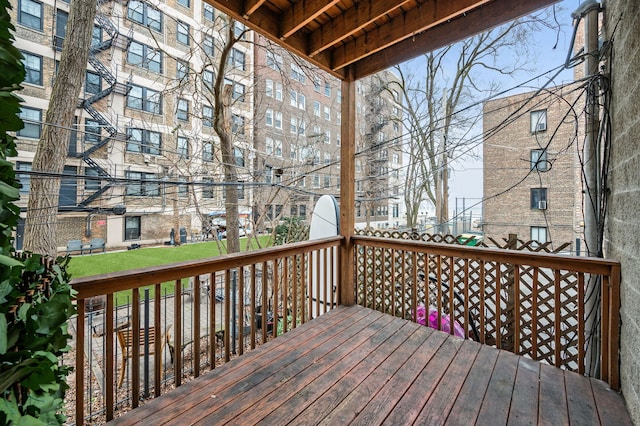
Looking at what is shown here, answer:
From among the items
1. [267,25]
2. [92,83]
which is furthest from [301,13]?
[92,83]

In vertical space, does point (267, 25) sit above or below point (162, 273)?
above

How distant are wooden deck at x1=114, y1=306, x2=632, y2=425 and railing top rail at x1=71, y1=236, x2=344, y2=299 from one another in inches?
30.2

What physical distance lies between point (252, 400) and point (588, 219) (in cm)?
299

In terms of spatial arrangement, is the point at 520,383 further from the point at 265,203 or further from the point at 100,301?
the point at 100,301

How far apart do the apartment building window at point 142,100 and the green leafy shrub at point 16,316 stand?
22.5ft

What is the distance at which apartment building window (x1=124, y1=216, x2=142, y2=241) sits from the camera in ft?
21.9

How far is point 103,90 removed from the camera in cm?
644

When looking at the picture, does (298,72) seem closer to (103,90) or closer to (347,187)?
(103,90)

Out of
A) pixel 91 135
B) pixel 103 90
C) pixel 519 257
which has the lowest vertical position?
pixel 519 257

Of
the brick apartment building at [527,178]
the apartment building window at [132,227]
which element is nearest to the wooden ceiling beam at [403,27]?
the brick apartment building at [527,178]

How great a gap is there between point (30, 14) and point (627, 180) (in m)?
8.39

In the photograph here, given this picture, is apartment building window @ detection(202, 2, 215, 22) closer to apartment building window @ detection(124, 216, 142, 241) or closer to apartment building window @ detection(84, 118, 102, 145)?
apartment building window @ detection(84, 118, 102, 145)

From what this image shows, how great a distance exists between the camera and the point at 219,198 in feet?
25.0

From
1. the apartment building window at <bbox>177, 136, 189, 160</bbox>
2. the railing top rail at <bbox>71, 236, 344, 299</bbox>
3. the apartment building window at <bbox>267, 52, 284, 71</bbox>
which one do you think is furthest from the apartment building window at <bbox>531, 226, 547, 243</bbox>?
the apartment building window at <bbox>177, 136, 189, 160</bbox>
